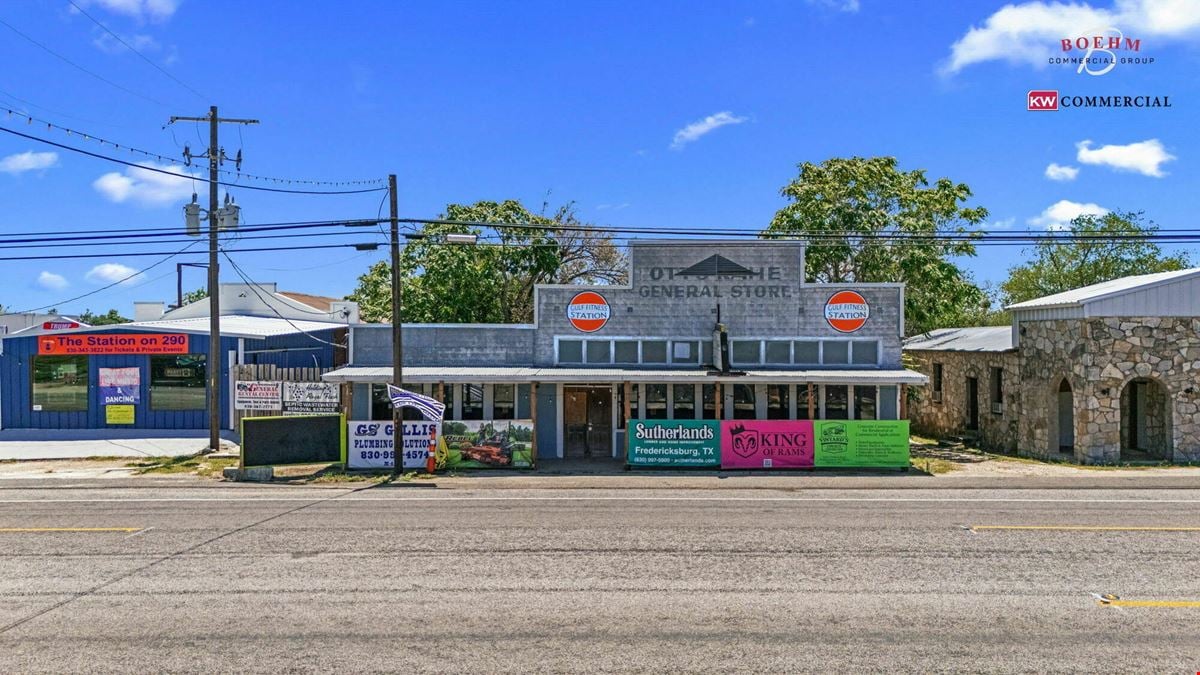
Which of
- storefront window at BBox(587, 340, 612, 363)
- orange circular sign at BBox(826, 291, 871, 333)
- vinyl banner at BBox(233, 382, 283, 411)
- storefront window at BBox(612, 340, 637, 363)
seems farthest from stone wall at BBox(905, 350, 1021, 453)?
vinyl banner at BBox(233, 382, 283, 411)

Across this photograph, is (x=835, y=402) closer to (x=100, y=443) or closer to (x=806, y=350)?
(x=806, y=350)

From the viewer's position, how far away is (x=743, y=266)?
23.3 meters

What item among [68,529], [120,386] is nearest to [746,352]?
[68,529]

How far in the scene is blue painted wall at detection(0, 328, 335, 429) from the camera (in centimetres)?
2662

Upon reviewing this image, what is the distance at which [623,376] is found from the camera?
21.8 meters

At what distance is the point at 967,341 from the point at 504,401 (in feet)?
60.9

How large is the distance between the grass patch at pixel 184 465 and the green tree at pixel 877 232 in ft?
60.4

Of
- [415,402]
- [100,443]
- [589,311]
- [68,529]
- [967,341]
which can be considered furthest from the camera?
[967,341]

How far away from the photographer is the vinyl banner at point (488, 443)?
69.9 ft

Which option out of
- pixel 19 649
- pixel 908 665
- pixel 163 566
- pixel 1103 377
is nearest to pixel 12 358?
pixel 163 566

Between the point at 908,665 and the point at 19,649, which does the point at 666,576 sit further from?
the point at 19,649

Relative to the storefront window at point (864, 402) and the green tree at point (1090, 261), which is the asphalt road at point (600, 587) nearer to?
the storefront window at point (864, 402)

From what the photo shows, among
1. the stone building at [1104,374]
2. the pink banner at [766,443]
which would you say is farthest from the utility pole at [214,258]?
the stone building at [1104,374]

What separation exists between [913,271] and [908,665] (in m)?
21.3
